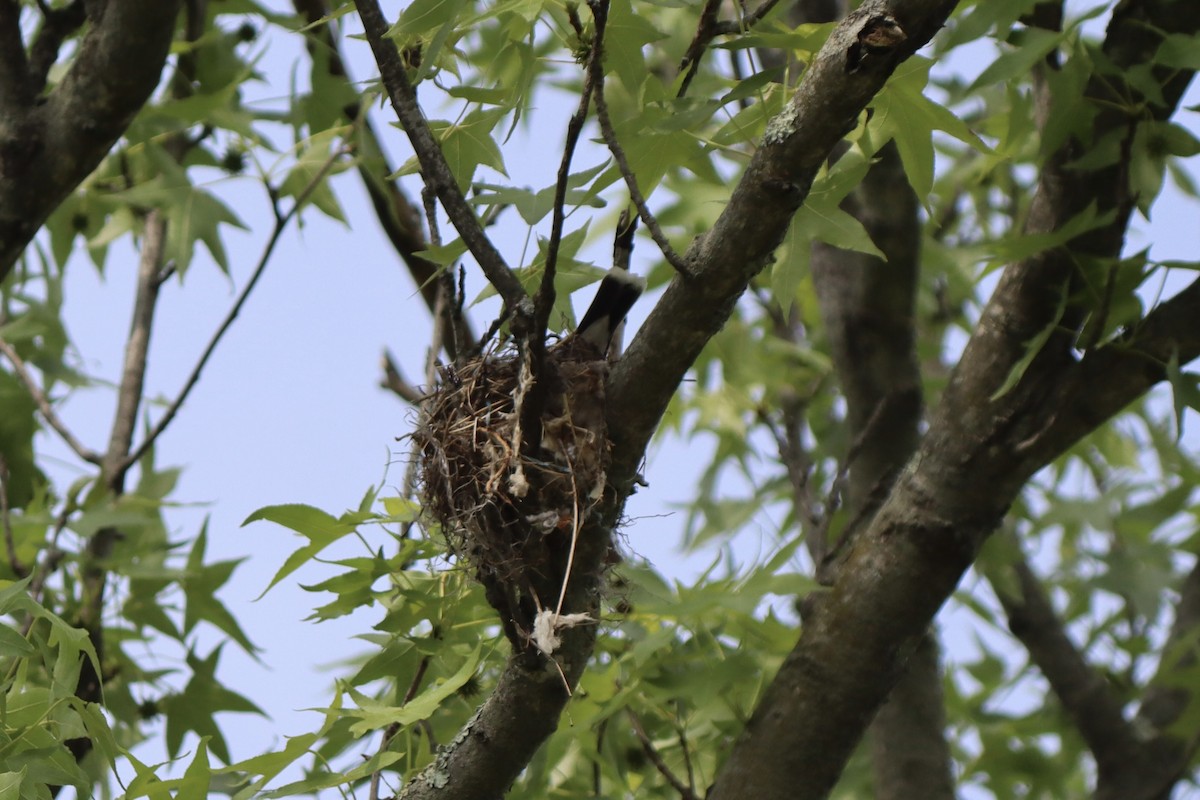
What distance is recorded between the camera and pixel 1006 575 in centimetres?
394

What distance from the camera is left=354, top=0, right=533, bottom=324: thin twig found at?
6.69 ft

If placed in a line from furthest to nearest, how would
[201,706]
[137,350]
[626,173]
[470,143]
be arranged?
[137,350], [201,706], [470,143], [626,173]

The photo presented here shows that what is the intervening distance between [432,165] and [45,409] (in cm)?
237

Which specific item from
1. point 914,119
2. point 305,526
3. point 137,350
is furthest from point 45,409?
point 914,119

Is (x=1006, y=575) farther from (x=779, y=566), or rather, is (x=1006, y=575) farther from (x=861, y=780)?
(x=779, y=566)

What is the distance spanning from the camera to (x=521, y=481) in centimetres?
203

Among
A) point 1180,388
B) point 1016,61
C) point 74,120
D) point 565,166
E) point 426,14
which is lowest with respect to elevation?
point 565,166

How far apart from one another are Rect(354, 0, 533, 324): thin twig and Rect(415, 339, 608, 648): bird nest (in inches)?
6.2

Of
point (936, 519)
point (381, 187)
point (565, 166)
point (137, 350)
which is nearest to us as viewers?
point (565, 166)

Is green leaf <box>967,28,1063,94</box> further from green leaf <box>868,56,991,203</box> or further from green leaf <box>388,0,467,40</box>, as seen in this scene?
green leaf <box>388,0,467,40</box>

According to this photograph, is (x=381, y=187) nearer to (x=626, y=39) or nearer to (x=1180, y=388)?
(x=626, y=39)

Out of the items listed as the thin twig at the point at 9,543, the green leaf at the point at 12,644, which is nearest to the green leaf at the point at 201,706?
the thin twig at the point at 9,543

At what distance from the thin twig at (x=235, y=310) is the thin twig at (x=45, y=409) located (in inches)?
4.8

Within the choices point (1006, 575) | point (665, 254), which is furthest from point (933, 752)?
point (665, 254)
